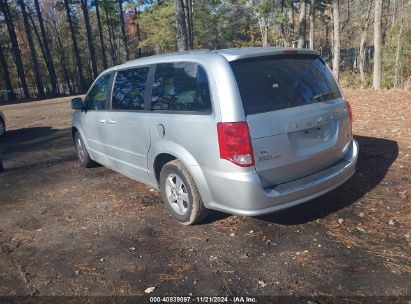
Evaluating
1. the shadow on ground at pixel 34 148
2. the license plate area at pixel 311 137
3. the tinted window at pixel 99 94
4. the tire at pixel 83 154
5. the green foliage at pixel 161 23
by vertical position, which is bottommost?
the shadow on ground at pixel 34 148

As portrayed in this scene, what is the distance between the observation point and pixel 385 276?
119 inches

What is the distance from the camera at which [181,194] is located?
4.09m

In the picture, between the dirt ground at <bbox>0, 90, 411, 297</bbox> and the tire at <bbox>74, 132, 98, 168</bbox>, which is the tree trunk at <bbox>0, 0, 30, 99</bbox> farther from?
the dirt ground at <bbox>0, 90, 411, 297</bbox>

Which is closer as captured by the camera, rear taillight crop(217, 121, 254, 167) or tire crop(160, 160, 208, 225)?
rear taillight crop(217, 121, 254, 167)

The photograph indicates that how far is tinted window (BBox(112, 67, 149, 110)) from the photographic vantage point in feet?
14.9

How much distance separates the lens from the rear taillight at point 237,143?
329 centimetres

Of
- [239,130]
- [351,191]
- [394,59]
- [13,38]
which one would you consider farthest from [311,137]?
[13,38]

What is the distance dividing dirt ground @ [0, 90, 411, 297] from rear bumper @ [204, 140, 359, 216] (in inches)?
17.4

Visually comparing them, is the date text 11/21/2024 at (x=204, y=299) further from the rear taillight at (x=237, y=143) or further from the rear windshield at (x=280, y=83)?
the rear windshield at (x=280, y=83)

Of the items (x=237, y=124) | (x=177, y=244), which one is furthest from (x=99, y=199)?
(x=237, y=124)

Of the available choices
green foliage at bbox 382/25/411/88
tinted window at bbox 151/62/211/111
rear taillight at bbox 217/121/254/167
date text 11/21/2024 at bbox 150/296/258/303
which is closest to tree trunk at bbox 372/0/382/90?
green foliage at bbox 382/25/411/88

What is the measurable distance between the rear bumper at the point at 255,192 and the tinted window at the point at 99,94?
8.80 feet

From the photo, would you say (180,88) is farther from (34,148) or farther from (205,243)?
(34,148)

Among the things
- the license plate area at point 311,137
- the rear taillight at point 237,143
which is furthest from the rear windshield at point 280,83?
the license plate area at point 311,137
